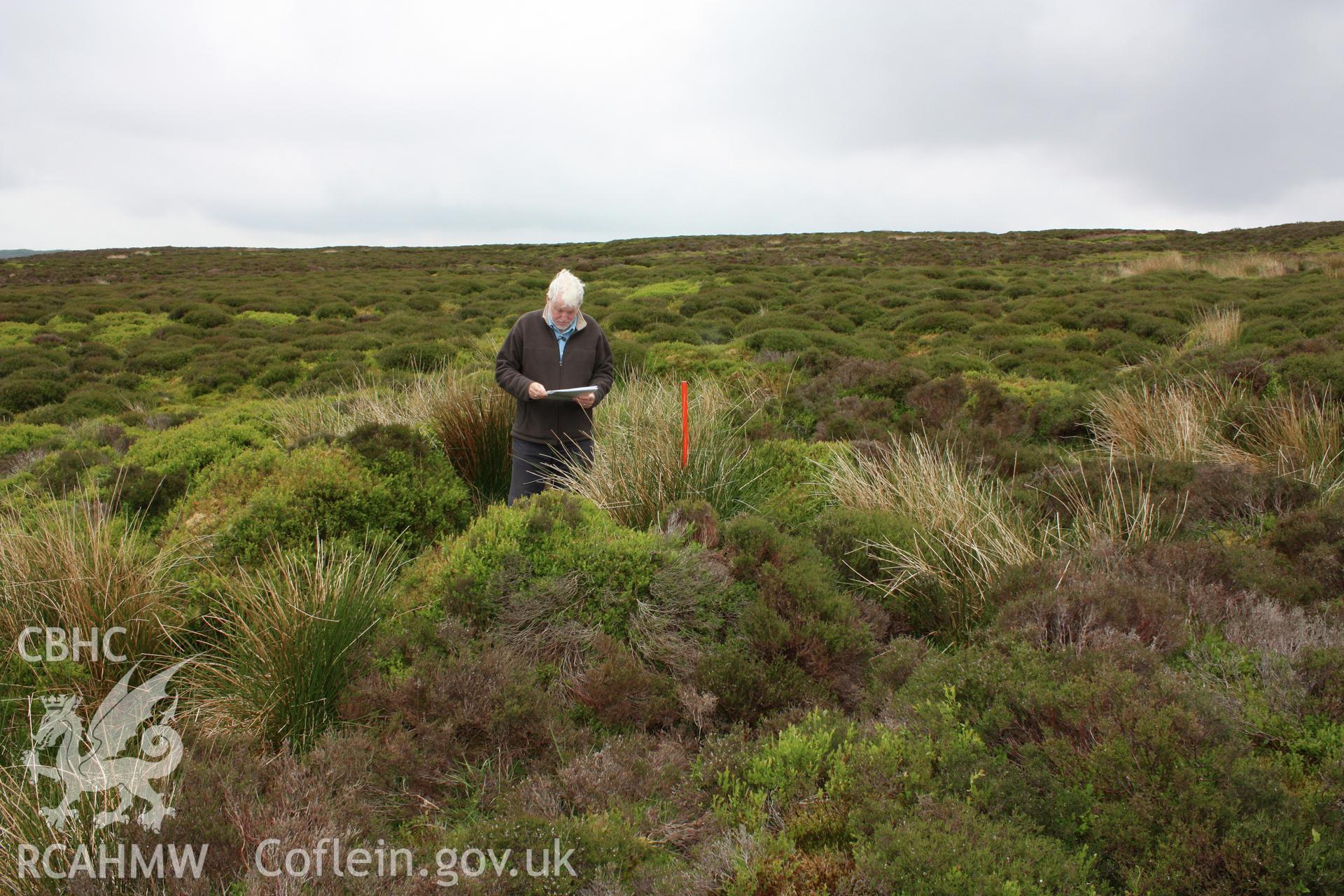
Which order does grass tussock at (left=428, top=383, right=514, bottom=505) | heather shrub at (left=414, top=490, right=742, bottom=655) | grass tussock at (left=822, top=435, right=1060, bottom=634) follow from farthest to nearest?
grass tussock at (left=428, top=383, right=514, bottom=505), grass tussock at (left=822, top=435, right=1060, bottom=634), heather shrub at (left=414, top=490, right=742, bottom=655)

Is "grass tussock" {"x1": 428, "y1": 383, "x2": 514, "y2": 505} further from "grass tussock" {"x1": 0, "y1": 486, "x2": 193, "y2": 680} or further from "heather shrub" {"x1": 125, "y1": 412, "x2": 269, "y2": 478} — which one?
"grass tussock" {"x1": 0, "y1": 486, "x2": 193, "y2": 680}

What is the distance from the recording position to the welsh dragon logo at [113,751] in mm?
2473

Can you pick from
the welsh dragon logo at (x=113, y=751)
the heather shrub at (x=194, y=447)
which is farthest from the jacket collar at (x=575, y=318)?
the heather shrub at (x=194, y=447)

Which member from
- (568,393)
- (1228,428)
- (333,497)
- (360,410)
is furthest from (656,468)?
(1228,428)

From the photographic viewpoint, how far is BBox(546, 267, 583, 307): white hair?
5176 millimetres

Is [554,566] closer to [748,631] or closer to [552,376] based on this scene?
[748,631]

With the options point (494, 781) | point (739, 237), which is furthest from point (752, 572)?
point (739, 237)

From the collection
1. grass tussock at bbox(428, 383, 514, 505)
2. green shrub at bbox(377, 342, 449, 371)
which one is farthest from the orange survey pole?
green shrub at bbox(377, 342, 449, 371)

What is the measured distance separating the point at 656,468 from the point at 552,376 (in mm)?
965

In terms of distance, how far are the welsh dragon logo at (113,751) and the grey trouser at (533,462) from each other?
A: 2466mm

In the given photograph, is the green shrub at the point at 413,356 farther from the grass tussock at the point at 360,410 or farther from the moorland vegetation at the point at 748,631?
the moorland vegetation at the point at 748,631

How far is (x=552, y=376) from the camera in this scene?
17.6ft

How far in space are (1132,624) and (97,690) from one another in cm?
470

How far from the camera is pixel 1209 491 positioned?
518cm
